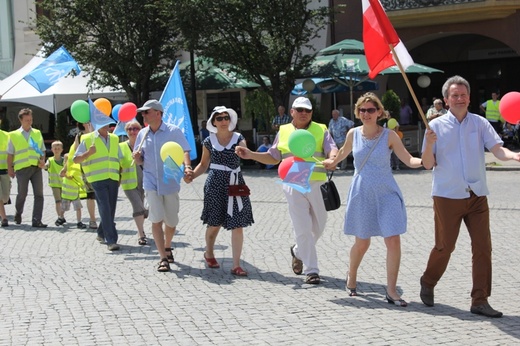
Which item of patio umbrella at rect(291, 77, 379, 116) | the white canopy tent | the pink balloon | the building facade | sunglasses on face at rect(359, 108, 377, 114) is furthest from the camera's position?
the white canopy tent

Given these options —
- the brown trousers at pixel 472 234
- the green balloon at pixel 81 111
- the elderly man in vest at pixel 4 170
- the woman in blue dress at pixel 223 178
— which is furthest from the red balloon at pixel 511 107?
the elderly man in vest at pixel 4 170

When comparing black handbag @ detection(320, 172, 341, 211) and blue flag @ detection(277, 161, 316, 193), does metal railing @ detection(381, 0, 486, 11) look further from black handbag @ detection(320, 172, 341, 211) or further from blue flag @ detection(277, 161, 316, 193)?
blue flag @ detection(277, 161, 316, 193)

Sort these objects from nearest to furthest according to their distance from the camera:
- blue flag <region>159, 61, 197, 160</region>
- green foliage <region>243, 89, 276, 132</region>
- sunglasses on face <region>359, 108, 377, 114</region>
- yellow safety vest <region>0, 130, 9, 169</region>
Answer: sunglasses on face <region>359, 108, 377, 114</region>
blue flag <region>159, 61, 197, 160</region>
yellow safety vest <region>0, 130, 9, 169</region>
green foliage <region>243, 89, 276, 132</region>

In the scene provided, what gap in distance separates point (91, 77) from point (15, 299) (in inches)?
828

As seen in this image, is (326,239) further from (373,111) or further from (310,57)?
(310,57)

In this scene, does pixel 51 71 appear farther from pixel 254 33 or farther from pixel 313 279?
pixel 254 33

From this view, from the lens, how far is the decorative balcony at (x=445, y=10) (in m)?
26.4

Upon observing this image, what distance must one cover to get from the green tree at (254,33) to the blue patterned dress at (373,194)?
17507 mm

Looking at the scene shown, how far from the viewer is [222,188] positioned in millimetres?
9141

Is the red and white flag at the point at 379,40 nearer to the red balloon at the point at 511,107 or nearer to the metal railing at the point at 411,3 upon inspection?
the red balloon at the point at 511,107

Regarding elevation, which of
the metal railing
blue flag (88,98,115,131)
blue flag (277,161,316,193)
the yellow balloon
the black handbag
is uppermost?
the metal railing

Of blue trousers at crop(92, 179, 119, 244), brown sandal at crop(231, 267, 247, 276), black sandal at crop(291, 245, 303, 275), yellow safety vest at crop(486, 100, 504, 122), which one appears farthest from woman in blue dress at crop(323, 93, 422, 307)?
yellow safety vest at crop(486, 100, 504, 122)

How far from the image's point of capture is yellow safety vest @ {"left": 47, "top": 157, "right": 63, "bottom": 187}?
14266 millimetres

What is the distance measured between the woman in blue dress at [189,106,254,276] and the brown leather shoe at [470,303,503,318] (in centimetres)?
281
